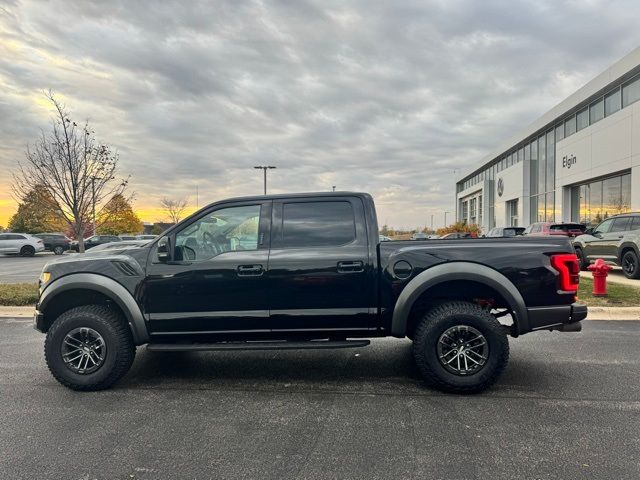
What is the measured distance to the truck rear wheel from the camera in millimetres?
3945

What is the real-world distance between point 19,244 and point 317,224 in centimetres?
3058

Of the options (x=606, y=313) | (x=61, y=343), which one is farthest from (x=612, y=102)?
(x=61, y=343)

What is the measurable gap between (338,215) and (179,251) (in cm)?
159

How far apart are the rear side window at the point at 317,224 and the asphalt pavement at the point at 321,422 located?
1.43 m

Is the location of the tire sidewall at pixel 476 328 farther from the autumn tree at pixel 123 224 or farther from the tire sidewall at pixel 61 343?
the autumn tree at pixel 123 224

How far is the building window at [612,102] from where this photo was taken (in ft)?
70.8

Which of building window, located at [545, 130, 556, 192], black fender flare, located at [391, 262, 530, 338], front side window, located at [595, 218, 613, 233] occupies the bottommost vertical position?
black fender flare, located at [391, 262, 530, 338]

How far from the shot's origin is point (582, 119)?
25578 millimetres

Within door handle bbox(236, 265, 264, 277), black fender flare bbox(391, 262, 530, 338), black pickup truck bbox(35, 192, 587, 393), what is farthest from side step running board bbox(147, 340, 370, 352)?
door handle bbox(236, 265, 264, 277)

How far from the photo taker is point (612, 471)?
271cm

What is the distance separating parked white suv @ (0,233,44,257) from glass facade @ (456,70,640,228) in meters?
34.3

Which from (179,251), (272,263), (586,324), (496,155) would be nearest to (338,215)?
(272,263)

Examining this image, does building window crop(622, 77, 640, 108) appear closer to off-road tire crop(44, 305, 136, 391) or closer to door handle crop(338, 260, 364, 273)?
door handle crop(338, 260, 364, 273)

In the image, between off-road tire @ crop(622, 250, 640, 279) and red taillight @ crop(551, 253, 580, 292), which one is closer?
red taillight @ crop(551, 253, 580, 292)
